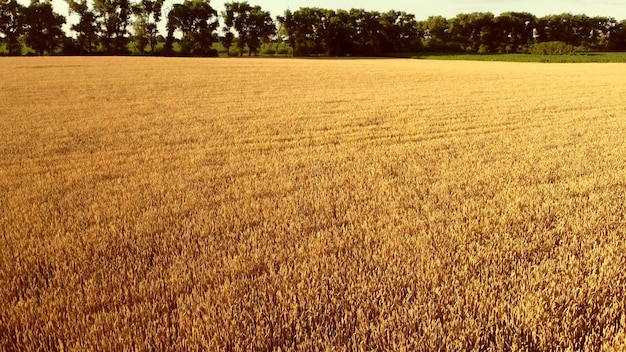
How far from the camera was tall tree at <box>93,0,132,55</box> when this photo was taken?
230 ft

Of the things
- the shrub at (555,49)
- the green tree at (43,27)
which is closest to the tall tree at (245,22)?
the green tree at (43,27)

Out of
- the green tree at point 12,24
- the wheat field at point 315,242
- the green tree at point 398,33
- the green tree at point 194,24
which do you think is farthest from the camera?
the green tree at point 398,33

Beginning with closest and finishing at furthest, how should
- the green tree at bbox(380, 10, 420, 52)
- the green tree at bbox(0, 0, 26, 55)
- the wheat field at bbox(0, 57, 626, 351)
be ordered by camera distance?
the wheat field at bbox(0, 57, 626, 351) < the green tree at bbox(0, 0, 26, 55) < the green tree at bbox(380, 10, 420, 52)

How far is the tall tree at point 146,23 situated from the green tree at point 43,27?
10916 mm

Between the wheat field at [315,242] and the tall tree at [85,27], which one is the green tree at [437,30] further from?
the wheat field at [315,242]

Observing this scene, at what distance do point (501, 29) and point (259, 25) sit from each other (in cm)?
4747

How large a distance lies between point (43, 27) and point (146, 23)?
14858 mm

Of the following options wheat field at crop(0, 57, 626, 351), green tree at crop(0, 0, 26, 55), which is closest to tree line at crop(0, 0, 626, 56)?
green tree at crop(0, 0, 26, 55)

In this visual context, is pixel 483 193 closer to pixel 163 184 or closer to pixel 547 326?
pixel 547 326

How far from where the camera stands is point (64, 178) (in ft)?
22.7

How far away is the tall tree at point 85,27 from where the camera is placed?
68938 mm

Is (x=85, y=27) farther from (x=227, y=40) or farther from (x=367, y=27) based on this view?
(x=367, y=27)

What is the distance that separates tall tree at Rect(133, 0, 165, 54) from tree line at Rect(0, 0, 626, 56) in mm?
161

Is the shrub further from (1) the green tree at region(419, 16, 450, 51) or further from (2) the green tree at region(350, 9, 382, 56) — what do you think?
(2) the green tree at region(350, 9, 382, 56)
